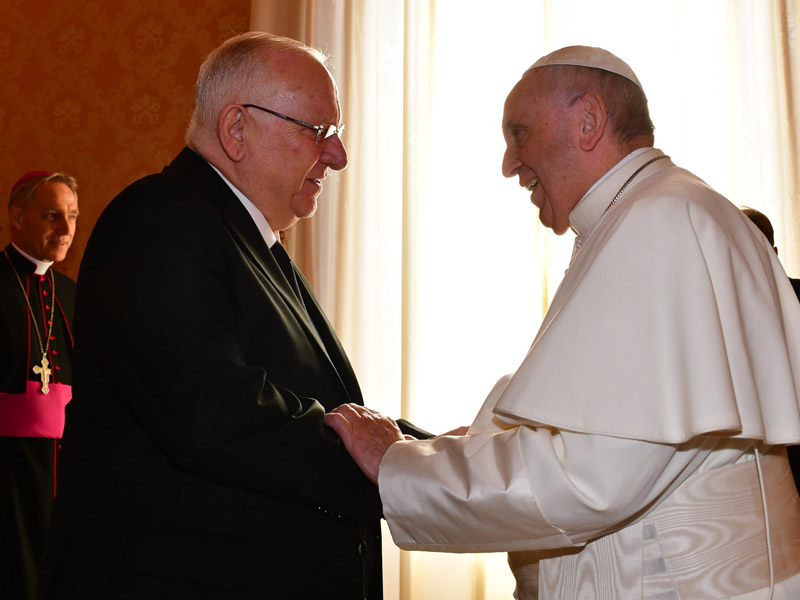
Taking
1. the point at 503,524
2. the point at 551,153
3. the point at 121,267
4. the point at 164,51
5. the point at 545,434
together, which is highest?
the point at 164,51

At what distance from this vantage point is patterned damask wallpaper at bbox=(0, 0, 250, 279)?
470 centimetres

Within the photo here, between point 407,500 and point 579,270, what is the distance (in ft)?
1.90

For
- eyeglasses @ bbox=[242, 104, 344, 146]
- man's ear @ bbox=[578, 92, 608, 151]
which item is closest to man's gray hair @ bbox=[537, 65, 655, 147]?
man's ear @ bbox=[578, 92, 608, 151]

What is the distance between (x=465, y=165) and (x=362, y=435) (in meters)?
2.63

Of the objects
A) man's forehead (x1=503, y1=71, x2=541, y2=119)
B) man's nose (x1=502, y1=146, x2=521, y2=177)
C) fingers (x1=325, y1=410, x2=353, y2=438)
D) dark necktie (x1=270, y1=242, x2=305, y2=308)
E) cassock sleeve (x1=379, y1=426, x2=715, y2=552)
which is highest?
man's forehead (x1=503, y1=71, x2=541, y2=119)

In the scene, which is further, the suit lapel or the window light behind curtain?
the window light behind curtain

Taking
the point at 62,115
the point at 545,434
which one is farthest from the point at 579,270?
the point at 62,115

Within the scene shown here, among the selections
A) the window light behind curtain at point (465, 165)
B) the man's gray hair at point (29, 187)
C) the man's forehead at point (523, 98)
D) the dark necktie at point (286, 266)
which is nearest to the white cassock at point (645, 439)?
the man's forehead at point (523, 98)

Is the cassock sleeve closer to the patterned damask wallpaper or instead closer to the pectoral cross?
the pectoral cross

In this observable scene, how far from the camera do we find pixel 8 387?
3814 millimetres

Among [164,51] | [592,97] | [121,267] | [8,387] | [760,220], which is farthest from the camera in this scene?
[164,51]

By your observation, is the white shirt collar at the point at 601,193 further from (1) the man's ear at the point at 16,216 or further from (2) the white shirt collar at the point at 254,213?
(1) the man's ear at the point at 16,216

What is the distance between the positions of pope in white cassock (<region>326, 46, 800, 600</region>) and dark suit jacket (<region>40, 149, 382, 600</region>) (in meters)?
0.17

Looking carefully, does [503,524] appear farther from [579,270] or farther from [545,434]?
[579,270]
